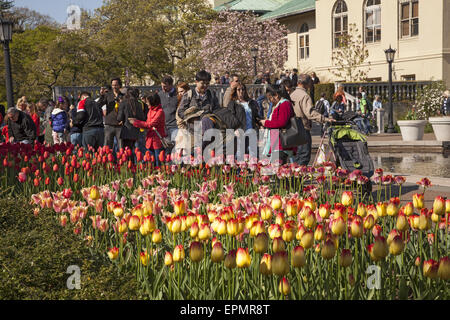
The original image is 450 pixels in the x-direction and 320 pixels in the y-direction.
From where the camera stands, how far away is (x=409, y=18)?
3659 cm

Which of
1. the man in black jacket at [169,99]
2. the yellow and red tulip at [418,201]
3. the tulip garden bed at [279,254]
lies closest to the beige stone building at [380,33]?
the man in black jacket at [169,99]

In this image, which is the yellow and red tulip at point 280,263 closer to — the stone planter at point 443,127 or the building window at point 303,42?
the stone planter at point 443,127

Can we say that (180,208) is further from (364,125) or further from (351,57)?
(351,57)

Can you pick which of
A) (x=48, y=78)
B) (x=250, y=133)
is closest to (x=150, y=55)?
(x=48, y=78)

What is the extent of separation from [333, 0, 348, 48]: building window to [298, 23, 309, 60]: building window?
4.14m

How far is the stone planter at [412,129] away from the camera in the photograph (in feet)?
72.6

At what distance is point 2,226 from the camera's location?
5613 mm

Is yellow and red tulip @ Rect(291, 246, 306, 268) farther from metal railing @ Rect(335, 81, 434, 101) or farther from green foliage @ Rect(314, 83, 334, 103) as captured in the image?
metal railing @ Rect(335, 81, 434, 101)

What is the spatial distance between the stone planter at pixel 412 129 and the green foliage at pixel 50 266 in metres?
18.3

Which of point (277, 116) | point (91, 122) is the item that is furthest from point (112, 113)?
point (277, 116)

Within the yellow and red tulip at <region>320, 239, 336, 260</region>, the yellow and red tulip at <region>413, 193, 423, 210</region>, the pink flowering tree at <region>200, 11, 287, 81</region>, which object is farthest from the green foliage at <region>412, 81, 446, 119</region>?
the yellow and red tulip at <region>320, 239, 336, 260</region>

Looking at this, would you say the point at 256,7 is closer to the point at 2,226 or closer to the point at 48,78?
the point at 48,78
